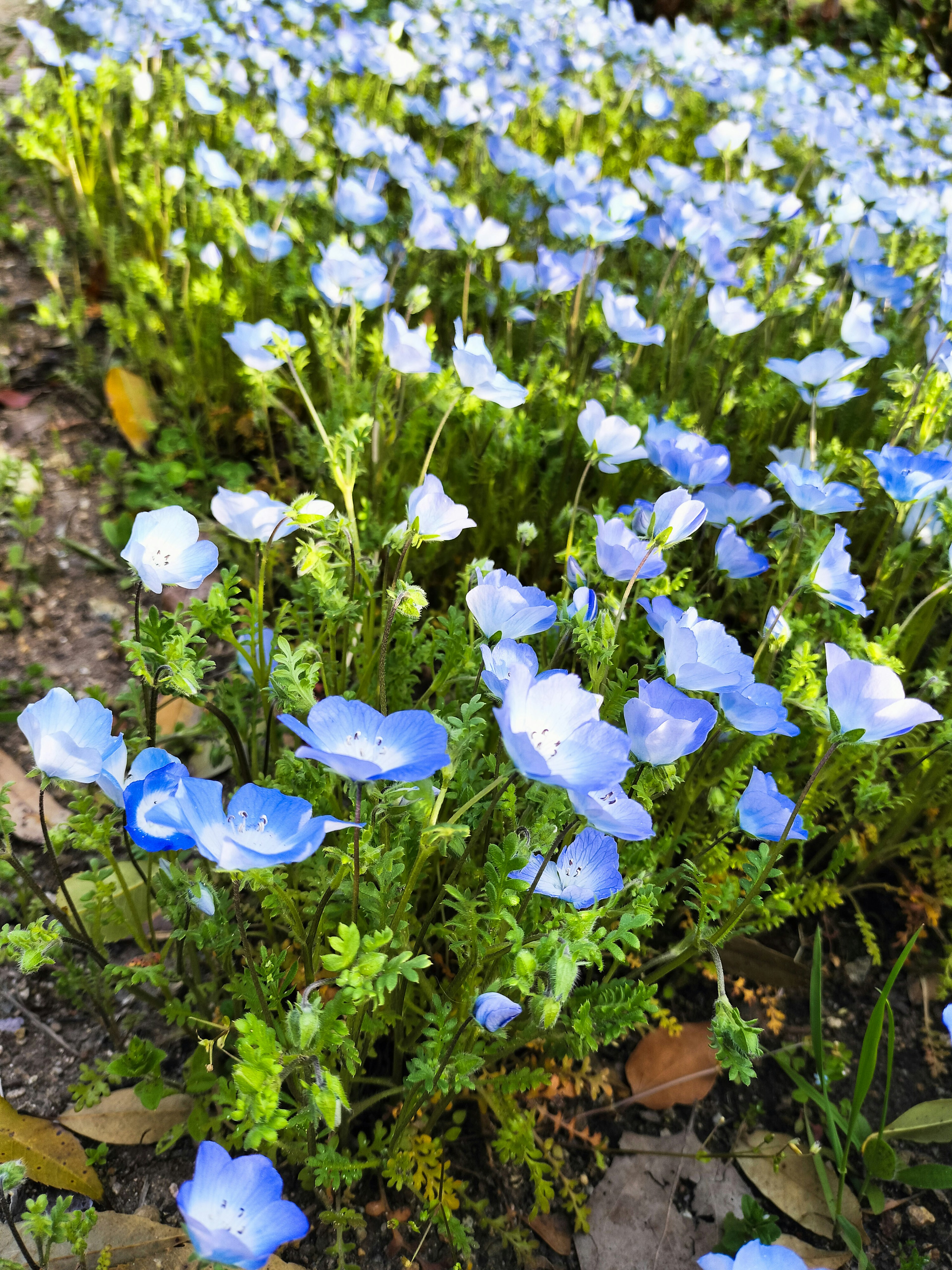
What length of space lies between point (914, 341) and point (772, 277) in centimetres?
54

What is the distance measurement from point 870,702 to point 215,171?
2.42m

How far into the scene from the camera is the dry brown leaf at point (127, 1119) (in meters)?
1.45

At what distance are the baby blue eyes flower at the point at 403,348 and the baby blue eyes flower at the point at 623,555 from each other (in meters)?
0.57

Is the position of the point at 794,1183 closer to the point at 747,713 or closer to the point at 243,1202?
the point at 747,713

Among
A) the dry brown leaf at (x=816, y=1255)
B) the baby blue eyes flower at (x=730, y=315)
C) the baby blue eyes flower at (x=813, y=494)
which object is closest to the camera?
the dry brown leaf at (x=816, y=1255)

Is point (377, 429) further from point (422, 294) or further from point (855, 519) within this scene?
point (855, 519)

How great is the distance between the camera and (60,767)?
1.15 meters

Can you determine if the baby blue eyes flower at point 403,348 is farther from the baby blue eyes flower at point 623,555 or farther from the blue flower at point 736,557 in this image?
the blue flower at point 736,557

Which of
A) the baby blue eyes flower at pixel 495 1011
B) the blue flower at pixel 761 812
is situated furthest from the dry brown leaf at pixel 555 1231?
the blue flower at pixel 761 812

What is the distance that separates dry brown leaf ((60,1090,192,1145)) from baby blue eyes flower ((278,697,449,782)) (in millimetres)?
832

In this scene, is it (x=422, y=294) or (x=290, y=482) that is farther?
(x=290, y=482)

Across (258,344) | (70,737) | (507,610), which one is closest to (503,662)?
(507,610)

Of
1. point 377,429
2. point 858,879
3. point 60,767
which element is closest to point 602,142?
point 377,429

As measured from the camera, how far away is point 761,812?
54.3 inches
